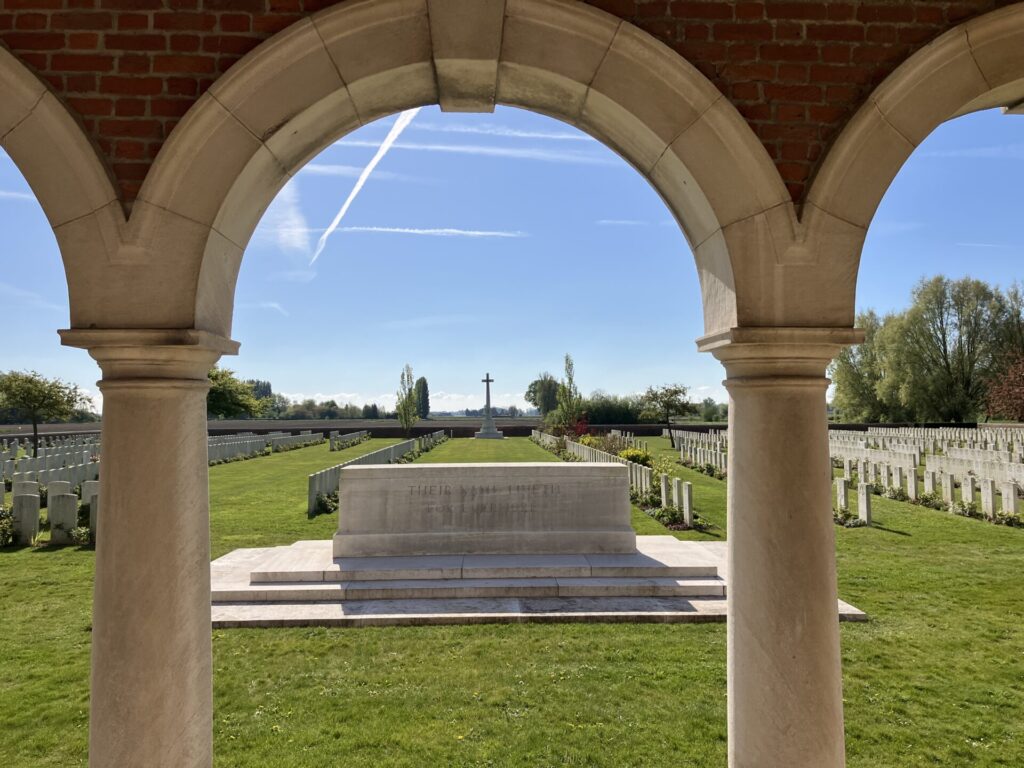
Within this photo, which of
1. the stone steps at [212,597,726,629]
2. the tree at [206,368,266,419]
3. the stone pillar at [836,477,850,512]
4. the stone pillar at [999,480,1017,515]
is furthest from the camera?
the tree at [206,368,266,419]

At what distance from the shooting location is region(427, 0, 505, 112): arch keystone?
2.81 metres

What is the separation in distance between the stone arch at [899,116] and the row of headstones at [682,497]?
9351 mm

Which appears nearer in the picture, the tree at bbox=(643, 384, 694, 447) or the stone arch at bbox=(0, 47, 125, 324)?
the stone arch at bbox=(0, 47, 125, 324)

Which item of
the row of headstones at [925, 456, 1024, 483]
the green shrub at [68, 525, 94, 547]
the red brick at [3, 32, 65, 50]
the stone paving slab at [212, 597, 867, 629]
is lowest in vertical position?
the stone paving slab at [212, 597, 867, 629]

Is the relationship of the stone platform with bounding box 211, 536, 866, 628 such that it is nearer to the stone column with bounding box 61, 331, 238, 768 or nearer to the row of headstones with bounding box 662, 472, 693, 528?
the row of headstones with bounding box 662, 472, 693, 528

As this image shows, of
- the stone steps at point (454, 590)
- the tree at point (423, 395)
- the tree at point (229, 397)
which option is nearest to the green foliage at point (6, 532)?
the stone steps at point (454, 590)

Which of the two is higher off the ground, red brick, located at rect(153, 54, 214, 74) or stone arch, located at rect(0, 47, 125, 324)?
red brick, located at rect(153, 54, 214, 74)

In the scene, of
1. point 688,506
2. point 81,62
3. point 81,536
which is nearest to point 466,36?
point 81,62

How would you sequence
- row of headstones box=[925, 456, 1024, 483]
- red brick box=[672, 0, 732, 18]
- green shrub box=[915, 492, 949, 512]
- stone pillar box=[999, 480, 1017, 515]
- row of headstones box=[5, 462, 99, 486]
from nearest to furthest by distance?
red brick box=[672, 0, 732, 18]
stone pillar box=[999, 480, 1017, 515]
green shrub box=[915, 492, 949, 512]
row of headstones box=[925, 456, 1024, 483]
row of headstones box=[5, 462, 99, 486]

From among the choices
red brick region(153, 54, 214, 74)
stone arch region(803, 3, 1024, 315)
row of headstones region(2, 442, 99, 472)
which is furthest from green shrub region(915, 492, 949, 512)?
row of headstones region(2, 442, 99, 472)

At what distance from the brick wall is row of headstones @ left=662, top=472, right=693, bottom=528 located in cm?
954

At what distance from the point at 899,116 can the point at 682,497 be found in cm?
992

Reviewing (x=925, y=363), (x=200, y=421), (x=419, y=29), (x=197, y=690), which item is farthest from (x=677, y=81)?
(x=925, y=363)

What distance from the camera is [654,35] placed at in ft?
9.62
